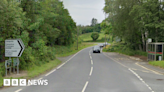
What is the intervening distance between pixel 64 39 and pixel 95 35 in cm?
6592

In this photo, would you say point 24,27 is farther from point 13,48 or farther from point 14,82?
point 14,82

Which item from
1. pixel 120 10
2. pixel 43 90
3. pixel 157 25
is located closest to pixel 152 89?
pixel 43 90

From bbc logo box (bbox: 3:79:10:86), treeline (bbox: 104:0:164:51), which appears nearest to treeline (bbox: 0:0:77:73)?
bbc logo box (bbox: 3:79:10:86)

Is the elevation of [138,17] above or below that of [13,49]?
above

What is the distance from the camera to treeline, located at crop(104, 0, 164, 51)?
25.2 m

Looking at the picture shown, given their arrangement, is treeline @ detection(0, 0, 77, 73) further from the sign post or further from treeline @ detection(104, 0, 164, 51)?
treeline @ detection(104, 0, 164, 51)

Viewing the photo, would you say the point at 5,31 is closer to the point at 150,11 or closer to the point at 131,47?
the point at 150,11

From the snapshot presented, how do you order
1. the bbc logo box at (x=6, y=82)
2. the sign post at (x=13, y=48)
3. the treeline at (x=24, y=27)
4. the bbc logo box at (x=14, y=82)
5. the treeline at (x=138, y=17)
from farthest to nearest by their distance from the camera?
the treeline at (x=138, y=17) → the sign post at (x=13, y=48) → the treeline at (x=24, y=27) → the bbc logo box at (x=14, y=82) → the bbc logo box at (x=6, y=82)

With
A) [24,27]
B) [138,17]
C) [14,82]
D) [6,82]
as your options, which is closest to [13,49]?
[14,82]

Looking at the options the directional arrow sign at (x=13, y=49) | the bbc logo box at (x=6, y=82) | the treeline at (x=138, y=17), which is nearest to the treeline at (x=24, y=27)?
the directional arrow sign at (x=13, y=49)

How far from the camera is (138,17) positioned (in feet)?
89.9

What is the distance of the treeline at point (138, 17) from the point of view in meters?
25.2

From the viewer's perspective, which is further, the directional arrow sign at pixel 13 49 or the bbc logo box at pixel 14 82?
the directional arrow sign at pixel 13 49

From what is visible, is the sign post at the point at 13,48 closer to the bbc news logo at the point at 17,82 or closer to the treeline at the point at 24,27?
the treeline at the point at 24,27
